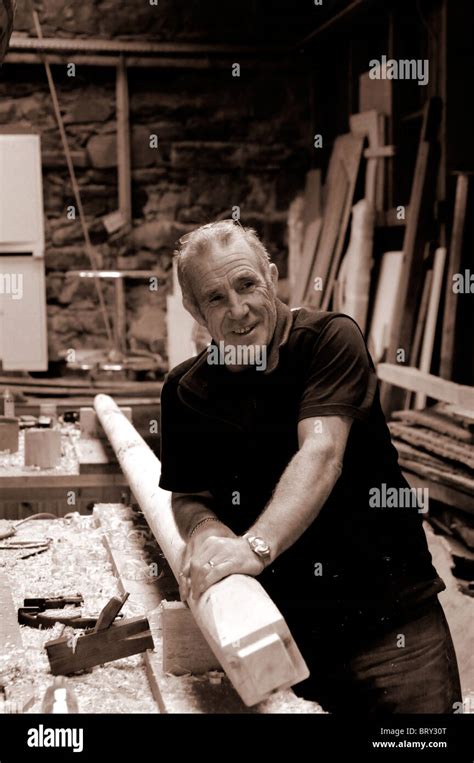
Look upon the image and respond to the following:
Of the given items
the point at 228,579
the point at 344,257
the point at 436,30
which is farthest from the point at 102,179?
the point at 228,579

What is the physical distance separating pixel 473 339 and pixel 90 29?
458 centimetres

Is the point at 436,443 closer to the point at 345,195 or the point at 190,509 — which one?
the point at 190,509

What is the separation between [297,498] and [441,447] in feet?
9.01

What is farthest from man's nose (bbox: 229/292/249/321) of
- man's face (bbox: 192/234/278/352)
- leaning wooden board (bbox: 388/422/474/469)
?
leaning wooden board (bbox: 388/422/474/469)

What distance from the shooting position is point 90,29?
8086 millimetres

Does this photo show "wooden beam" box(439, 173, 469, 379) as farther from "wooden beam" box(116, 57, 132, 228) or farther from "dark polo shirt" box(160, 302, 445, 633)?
"wooden beam" box(116, 57, 132, 228)

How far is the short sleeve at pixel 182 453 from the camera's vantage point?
2.49 meters

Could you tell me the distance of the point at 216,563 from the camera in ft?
6.50


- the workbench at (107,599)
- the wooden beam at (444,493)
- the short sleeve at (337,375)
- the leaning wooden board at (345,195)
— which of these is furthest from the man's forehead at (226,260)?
the leaning wooden board at (345,195)

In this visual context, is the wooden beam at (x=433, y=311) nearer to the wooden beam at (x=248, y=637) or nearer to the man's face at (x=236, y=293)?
the man's face at (x=236, y=293)

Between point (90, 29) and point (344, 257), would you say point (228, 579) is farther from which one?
point (90, 29)

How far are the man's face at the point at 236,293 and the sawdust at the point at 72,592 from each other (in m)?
0.82

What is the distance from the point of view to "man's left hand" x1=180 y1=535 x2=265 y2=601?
1963 mm

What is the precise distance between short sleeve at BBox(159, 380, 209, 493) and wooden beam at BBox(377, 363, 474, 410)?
237cm
